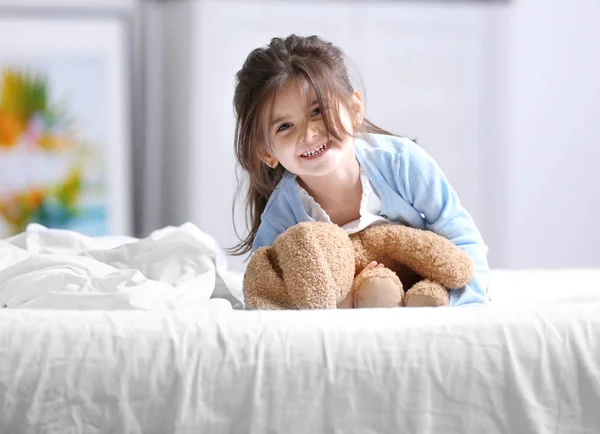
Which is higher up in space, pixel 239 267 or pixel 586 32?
pixel 586 32

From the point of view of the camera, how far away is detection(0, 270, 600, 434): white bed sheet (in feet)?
3.18

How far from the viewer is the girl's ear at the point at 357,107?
1535 millimetres

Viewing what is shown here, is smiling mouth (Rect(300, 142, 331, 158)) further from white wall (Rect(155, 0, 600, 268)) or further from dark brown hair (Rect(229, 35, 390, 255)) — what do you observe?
white wall (Rect(155, 0, 600, 268))

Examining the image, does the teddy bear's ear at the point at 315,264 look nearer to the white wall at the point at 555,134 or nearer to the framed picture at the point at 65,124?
the framed picture at the point at 65,124

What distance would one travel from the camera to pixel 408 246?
4.61ft

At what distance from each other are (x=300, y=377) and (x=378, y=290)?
0.38 m

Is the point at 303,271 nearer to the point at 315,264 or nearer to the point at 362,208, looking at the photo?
the point at 315,264

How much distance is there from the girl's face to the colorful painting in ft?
7.14

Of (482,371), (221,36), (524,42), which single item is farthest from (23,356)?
(524,42)

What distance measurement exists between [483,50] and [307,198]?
2330mm

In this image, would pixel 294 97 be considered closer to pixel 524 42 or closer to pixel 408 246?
pixel 408 246

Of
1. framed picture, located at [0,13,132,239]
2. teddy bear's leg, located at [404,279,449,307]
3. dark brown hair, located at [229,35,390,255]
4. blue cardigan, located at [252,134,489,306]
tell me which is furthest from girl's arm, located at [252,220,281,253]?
framed picture, located at [0,13,132,239]

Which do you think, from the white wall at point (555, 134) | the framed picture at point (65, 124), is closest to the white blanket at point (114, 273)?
the framed picture at point (65, 124)

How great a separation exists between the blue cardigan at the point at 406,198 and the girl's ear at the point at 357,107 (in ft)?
0.17
